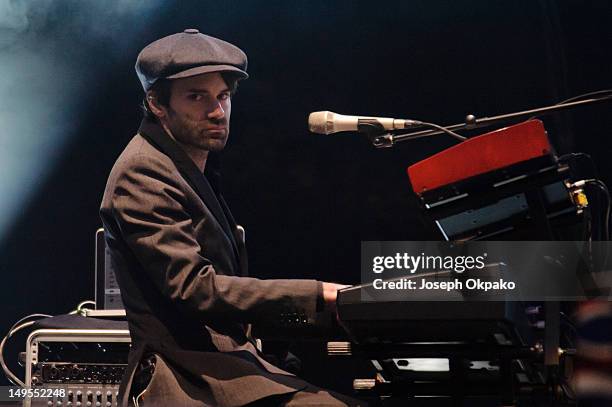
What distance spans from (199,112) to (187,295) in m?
0.73

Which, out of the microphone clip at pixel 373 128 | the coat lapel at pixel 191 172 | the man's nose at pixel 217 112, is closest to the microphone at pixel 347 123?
the microphone clip at pixel 373 128

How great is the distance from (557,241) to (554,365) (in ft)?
1.38

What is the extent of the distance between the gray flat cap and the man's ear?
38 millimetres

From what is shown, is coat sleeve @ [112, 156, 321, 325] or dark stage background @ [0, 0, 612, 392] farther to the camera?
dark stage background @ [0, 0, 612, 392]

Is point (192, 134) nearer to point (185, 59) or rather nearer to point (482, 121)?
point (185, 59)

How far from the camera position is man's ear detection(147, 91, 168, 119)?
364 centimetres

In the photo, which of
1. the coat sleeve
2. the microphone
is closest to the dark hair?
the microphone

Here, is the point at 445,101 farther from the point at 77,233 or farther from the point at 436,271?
the point at 436,271

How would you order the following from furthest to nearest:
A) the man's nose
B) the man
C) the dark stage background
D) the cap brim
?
the dark stage background < the man's nose < the cap brim < the man

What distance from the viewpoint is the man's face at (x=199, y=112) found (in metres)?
3.59

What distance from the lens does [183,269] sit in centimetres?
312

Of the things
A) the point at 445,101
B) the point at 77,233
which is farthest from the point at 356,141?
the point at 77,233

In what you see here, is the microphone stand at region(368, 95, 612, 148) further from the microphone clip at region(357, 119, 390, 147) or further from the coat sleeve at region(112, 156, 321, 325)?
the coat sleeve at region(112, 156, 321, 325)

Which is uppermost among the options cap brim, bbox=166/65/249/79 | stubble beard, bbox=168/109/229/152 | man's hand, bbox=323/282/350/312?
cap brim, bbox=166/65/249/79
